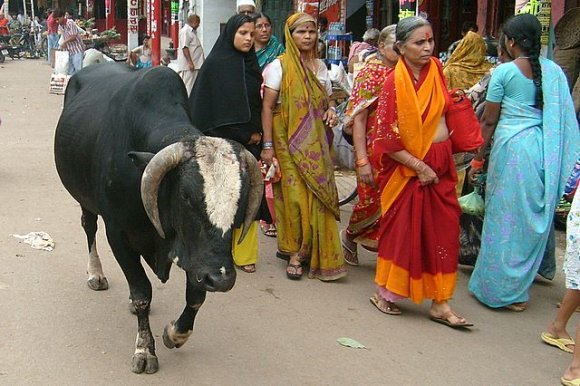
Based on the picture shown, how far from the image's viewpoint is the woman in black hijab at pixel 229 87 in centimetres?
496

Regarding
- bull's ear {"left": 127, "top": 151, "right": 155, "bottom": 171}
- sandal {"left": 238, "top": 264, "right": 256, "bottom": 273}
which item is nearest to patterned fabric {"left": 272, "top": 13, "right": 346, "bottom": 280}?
sandal {"left": 238, "top": 264, "right": 256, "bottom": 273}

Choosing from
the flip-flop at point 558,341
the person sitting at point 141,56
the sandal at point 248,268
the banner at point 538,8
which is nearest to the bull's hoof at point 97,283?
the sandal at point 248,268

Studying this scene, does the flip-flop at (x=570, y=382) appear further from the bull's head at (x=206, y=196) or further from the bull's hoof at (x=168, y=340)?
the bull's hoof at (x=168, y=340)

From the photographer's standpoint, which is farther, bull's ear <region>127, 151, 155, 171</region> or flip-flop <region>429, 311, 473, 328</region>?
flip-flop <region>429, 311, 473, 328</region>

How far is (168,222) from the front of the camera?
11.0 feet

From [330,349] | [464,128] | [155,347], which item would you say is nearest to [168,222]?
[155,347]

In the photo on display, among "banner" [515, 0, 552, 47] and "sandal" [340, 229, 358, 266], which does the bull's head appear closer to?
"sandal" [340, 229, 358, 266]

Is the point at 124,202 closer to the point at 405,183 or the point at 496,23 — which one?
the point at 405,183

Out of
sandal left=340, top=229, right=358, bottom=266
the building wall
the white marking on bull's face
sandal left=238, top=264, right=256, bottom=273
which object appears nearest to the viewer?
the white marking on bull's face

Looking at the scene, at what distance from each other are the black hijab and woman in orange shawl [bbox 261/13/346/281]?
0.19 m

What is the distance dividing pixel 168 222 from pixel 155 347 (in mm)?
1020

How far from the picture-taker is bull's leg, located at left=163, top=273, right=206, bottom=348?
3771 mm

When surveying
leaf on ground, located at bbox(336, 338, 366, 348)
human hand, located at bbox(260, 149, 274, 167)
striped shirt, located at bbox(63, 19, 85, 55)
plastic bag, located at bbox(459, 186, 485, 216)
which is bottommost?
leaf on ground, located at bbox(336, 338, 366, 348)

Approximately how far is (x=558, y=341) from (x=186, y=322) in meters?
2.18
